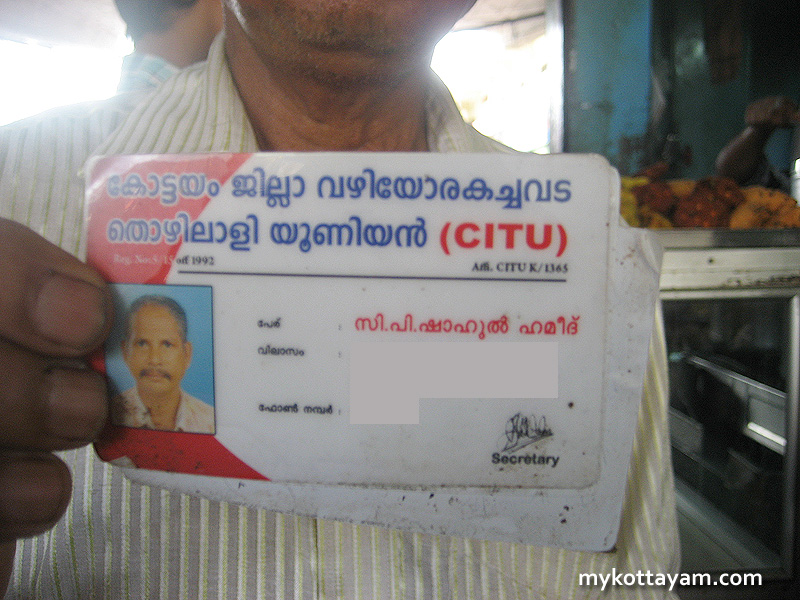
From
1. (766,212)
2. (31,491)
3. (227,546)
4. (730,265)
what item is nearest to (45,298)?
(31,491)

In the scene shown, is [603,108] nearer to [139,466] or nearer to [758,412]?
[758,412]

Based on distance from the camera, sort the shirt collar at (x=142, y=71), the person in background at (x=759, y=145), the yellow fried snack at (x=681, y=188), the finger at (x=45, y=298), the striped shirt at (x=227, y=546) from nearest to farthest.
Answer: the finger at (x=45, y=298) < the striped shirt at (x=227, y=546) < the shirt collar at (x=142, y=71) < the yellow fried snack at (x=681, y=188) < the person in background at (x=759, y=145)

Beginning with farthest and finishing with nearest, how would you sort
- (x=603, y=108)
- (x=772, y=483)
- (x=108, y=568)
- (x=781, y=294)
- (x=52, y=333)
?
(x=603, y=108) → (x=772, y=483) → (x=781, y=294) → (x=108, y=568) → (x=52, y=333)

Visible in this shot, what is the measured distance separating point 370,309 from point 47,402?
232mm

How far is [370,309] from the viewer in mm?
333

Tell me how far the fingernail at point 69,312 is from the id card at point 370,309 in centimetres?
3

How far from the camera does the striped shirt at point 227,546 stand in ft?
1.47

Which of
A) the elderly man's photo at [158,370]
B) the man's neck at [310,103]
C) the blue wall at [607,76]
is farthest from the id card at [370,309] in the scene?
the blue wall at [607,76]

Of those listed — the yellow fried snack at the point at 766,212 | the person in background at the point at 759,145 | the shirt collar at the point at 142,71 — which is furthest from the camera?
the person in background at the point at 759,145

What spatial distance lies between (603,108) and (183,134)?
6.59ft

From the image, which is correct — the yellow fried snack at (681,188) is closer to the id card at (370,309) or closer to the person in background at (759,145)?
the person in background at (759,145)

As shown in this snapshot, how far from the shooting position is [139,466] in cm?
37

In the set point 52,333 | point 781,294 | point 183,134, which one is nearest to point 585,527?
point 52,333

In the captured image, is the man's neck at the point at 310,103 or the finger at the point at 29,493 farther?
the man's neck at the point at 310,103
